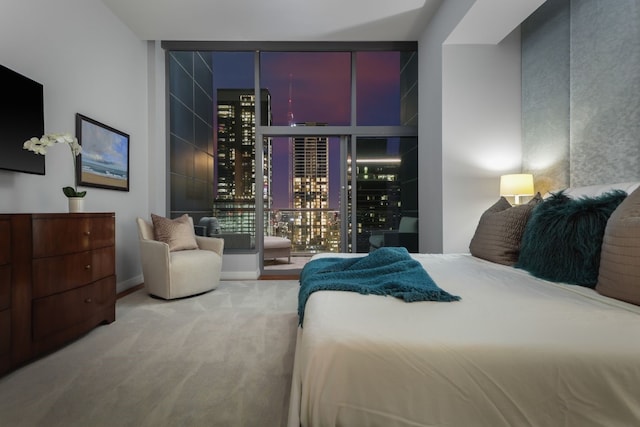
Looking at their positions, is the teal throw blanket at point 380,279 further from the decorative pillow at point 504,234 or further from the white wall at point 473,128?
the white wall at point 473,128

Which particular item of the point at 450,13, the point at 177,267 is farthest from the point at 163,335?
the point at 450,13

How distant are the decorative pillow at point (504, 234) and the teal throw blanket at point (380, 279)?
729 mm

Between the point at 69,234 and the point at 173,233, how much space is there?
1.34 metres

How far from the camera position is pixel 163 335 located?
89.7 inches

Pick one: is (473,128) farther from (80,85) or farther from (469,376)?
(80,85)

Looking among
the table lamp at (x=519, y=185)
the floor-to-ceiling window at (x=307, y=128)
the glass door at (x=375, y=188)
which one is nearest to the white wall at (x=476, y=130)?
the table lamp at (x=519, y=185)

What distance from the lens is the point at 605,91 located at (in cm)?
235

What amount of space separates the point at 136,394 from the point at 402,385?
4.48 feet

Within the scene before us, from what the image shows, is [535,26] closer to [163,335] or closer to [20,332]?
[163,335]

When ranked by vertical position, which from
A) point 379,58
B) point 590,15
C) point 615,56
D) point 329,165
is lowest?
point 329,165

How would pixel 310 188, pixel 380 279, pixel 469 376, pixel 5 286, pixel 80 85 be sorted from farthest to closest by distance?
pixel 310 188 < pixel 80 85 < pixel 5 286 < pixel 380 279 < pixel 469 376

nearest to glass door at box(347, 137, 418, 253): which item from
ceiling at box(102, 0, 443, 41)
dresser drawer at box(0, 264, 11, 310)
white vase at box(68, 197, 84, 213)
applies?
ceiling at box(102, 0, 443, 41)

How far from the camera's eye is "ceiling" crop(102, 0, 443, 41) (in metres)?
3.38

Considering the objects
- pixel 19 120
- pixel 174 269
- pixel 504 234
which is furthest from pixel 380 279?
pixel 19 120
